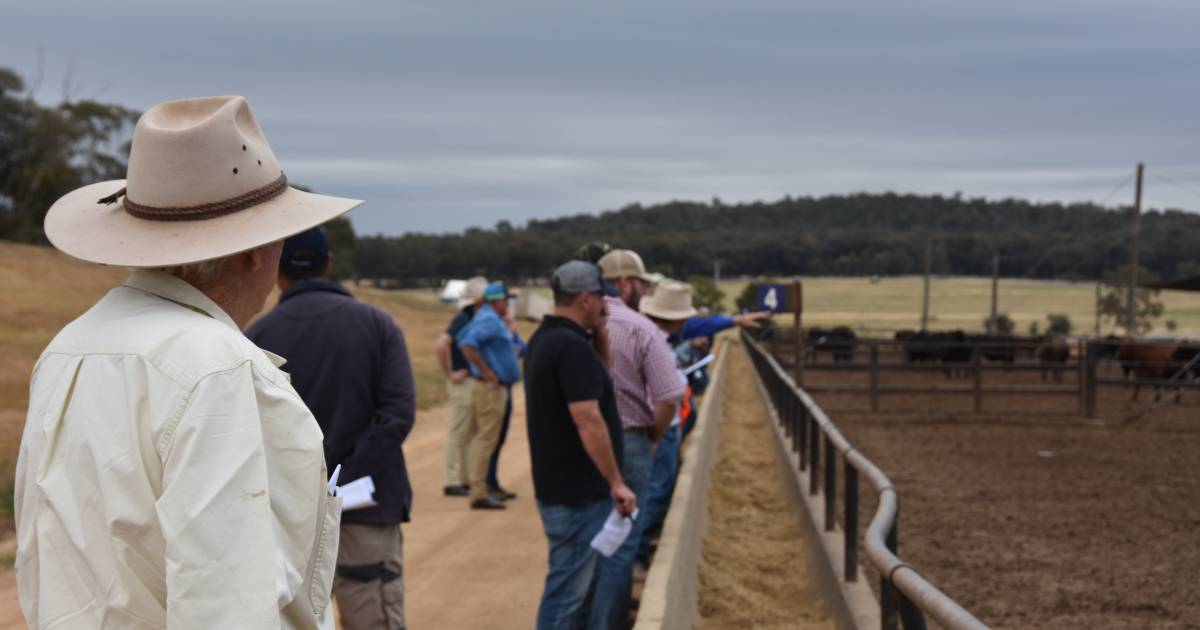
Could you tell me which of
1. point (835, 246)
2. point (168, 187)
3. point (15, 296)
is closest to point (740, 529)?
point (168, 187)

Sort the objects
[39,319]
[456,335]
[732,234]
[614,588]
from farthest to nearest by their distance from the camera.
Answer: [732,234] < [39,319] < [456,335] < [614,588]

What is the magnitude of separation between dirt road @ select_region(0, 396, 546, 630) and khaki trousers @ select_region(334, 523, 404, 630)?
2.55 metres

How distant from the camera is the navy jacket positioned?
490 cm

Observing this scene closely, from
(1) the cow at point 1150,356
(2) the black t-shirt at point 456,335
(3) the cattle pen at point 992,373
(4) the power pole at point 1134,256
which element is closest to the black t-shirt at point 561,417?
(2) the black t-shirt at point 456,335

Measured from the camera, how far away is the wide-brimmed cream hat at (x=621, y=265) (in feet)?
26.7

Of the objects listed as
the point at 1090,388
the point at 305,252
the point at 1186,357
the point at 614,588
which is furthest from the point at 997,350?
the point at 305,252

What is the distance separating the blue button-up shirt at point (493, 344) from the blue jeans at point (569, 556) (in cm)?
553

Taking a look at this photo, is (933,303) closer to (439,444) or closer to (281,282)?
(439,444)

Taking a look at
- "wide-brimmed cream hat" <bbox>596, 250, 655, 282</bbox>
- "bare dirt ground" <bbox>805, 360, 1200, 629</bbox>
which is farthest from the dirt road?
"bare dirt ground" <bbox>805, 360, 1200, 629</bbox>

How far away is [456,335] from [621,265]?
426 centimetres

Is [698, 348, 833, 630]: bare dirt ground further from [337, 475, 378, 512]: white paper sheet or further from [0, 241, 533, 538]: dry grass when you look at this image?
[0, 241, 533, 538]: dry grass

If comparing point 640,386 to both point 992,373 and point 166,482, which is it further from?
point 992,373

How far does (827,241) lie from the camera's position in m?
133

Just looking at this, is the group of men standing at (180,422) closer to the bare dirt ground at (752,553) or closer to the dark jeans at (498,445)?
the bare dirt ground at (752,553)
